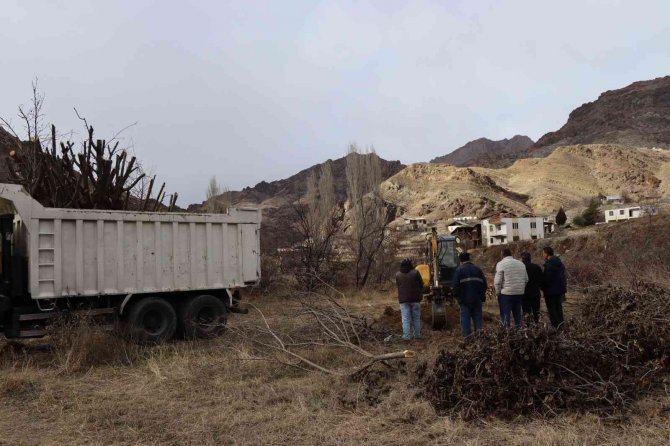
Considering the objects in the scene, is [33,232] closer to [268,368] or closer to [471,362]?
[268,368]

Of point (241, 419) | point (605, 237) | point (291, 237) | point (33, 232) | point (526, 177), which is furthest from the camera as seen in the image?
point (526, 177)

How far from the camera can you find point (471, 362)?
18.1 feet

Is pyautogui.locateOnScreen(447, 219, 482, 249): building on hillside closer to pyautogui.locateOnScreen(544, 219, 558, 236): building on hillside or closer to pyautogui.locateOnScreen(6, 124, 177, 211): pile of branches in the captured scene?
pyautogui.locateOnScreen(544, 219, 558, 236): building on hillside

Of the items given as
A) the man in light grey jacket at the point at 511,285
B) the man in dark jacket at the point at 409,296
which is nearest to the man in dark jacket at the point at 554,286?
the man in light grey jacket at the point at 511,285

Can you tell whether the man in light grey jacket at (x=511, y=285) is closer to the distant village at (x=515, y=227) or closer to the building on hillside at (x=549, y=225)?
the distant village at (x=515, y=227)

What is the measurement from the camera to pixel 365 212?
28219 millimetres

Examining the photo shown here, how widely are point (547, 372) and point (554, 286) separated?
4120 millimetres

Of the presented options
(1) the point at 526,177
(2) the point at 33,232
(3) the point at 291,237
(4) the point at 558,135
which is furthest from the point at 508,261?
(4) the point at 558,135

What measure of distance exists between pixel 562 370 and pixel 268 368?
3628mm

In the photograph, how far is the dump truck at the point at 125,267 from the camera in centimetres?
852

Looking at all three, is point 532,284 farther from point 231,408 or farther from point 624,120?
point 624,120

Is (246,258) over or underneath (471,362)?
over

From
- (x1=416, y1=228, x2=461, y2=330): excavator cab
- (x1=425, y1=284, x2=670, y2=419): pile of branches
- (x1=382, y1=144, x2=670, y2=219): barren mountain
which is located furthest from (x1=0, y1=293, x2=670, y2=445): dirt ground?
(x1=382, y1=144, x2=670, y2=219): barren mountain

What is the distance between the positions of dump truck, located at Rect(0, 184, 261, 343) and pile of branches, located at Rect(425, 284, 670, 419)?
5.58 m
